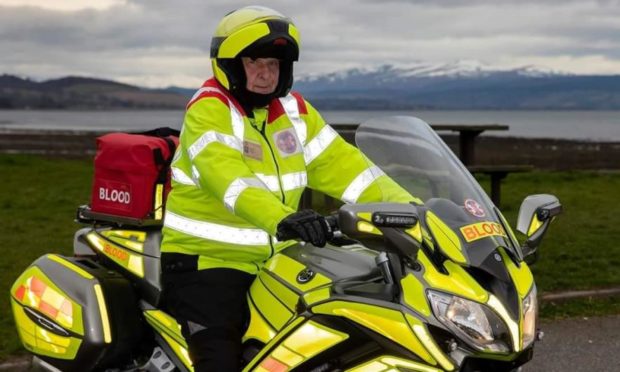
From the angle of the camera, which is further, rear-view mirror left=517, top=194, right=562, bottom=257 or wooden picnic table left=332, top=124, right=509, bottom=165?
wooden picnic table left=332, top=124, right=509, bottom=165

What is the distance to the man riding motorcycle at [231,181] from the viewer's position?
11.0 ft

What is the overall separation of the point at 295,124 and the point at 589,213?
998 cm

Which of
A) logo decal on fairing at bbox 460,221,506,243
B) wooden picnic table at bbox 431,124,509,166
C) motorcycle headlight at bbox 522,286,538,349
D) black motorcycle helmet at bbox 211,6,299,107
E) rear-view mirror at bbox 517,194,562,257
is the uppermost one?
black motorcycle helmet at bbox 211,6,299,107

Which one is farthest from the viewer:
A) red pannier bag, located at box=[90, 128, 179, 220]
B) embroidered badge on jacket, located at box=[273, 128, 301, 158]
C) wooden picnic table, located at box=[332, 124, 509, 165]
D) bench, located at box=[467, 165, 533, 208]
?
bench, located at box=[467, 165, 533, 208]

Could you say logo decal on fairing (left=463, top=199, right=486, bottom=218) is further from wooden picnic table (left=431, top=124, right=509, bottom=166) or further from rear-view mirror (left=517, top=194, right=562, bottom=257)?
wooden picnic table (left=431, top=124, right=509, bottom=166)

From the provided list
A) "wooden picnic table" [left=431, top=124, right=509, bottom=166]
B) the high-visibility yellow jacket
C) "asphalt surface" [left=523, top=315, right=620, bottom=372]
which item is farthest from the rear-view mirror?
"wooden picnic table" [left=431, top=124, right=509, bottom=166]

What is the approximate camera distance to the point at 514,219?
458 inches

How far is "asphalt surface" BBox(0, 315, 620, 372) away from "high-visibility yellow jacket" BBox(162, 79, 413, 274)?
2.62m

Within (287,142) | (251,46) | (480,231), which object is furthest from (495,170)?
(480,231)

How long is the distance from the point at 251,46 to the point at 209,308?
1.09m

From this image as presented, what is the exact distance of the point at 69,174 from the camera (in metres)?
18.4

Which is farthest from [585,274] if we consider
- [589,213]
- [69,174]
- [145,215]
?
[69,174]

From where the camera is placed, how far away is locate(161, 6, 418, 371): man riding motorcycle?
334 cm

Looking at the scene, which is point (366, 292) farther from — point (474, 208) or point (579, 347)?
point (579, 347)
